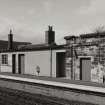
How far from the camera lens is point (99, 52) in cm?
1401

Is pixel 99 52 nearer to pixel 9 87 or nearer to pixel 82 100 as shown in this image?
pixel 82 100

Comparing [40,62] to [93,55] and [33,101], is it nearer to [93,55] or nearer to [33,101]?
[93,55]

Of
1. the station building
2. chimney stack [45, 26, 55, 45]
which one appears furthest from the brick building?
chimney stack [45, 26, 55, 45]

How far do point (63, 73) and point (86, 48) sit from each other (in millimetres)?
4861

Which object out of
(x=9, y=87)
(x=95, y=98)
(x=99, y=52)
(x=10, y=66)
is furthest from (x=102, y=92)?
(x=10, y=66)

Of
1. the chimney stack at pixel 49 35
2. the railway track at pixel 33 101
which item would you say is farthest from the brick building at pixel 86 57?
the chimney stack at pixel 49 35

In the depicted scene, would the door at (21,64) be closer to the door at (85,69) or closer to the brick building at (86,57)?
the brick building at (86,57)

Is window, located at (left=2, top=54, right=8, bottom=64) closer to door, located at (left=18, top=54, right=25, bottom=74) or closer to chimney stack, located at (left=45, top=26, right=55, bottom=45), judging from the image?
door, located at (left=18, top=54, right=25, bottom=74)

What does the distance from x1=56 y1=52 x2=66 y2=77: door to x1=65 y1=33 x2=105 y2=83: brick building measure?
2615 mm

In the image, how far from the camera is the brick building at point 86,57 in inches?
545

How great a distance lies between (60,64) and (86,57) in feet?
14.8

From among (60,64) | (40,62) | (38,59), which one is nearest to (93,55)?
(60,64)

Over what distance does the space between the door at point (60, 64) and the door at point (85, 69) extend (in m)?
3.61

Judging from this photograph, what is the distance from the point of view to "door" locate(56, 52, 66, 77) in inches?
734
